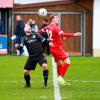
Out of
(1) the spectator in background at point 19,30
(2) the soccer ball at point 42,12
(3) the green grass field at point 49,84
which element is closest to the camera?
(3) the green grass field at point 49,84

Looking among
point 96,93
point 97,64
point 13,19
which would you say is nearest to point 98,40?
point 13,19

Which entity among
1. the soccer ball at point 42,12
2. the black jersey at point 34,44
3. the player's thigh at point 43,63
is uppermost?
the soccer ball at point 42,12

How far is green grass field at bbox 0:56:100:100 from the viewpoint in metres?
15.0

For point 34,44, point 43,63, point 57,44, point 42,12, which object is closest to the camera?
point 43,63

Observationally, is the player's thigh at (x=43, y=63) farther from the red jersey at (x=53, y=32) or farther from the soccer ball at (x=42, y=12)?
the soccer ball at (x=42, y=12)

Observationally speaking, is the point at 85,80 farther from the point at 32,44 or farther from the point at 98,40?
the point at 98,40

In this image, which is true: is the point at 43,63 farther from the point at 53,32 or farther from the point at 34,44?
the point at 53,32

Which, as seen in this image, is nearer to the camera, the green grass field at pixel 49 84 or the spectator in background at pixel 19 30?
the green grass field at pixel 49 84

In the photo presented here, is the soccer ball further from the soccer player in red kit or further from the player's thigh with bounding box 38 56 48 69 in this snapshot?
the player's thigh with bounding box 38 56 48 69

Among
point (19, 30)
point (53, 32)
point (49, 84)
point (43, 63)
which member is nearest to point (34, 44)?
point (43, 63)

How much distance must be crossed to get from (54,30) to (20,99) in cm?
378

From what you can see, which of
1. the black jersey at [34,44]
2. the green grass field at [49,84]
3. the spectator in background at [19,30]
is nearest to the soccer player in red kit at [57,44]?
the green grass field at [49,84]

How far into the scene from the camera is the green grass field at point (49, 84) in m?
15.0

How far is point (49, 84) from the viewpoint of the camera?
18.1 metres
